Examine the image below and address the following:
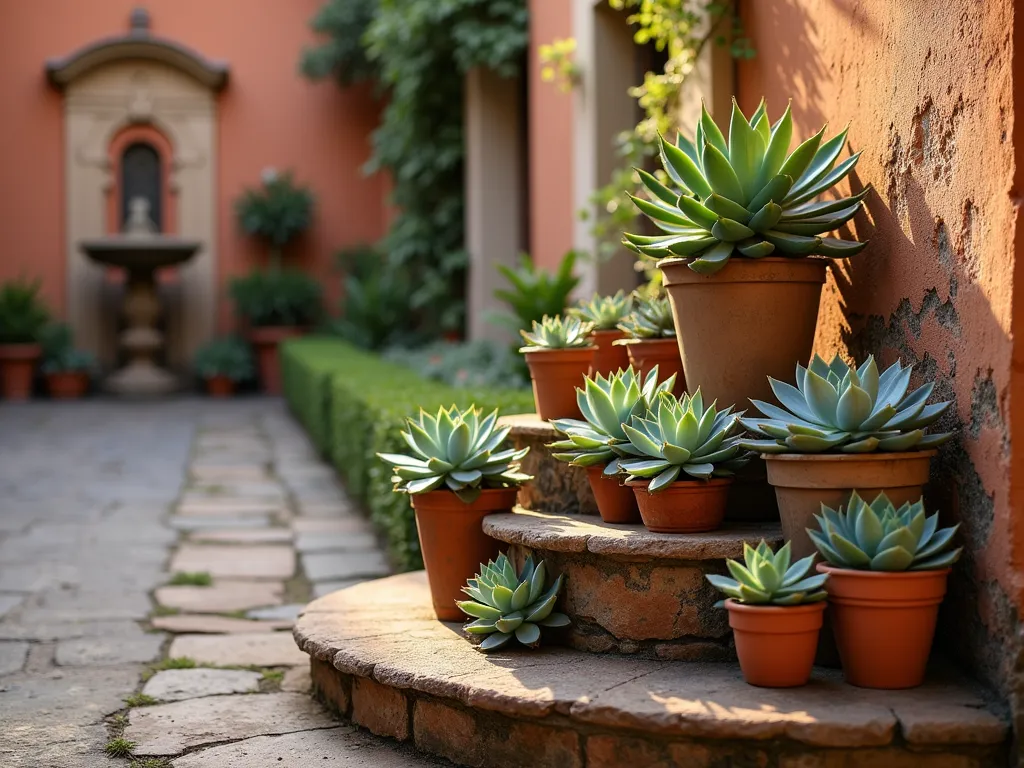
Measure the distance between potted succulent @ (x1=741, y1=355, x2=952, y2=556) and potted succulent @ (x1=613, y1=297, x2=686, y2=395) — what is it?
2.62 ft

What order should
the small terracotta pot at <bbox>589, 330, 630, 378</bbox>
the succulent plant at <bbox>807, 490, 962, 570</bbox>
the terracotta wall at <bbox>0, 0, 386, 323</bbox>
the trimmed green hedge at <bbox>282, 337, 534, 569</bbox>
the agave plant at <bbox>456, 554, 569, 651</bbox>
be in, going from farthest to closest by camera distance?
the terracotta wall at <bbox>0, 0, 386, 323</bbox> < the trimmed green hedge at <bbox>282, 337, 534, 569</bbox> < the small terracotta pot at <bbox>589, 330, 630, 378</bbox> < the agave plant at <bbox>456, 554, 569, 651</bbox> < the succulent plant at <bbox>807, 490, 962, 570</bbox>

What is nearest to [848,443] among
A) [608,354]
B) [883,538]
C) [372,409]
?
[883,538]

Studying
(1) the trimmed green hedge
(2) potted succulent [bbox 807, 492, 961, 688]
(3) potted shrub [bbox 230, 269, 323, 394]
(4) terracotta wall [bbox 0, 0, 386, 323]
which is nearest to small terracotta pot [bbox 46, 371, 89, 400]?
(4) terracotta wall [bbox 0, 0, 386, 323]

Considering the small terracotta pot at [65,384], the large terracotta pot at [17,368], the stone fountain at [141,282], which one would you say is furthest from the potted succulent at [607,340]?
the small terracotta pot at [65,384]

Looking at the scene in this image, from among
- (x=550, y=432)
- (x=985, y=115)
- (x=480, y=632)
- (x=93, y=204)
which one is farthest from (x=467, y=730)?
(x=93, y=204)

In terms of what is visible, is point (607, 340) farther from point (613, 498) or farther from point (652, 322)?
point (613, 498)

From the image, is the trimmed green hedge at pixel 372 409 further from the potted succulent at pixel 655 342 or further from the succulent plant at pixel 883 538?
the succulent plant at pixel 883 538

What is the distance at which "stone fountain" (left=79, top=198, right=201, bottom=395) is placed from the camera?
1180cm

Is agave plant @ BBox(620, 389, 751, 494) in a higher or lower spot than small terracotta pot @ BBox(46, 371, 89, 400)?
higher

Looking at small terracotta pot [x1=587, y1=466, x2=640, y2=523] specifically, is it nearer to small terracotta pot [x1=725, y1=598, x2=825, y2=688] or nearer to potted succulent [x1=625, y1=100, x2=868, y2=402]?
potted succulent [x1=625, y1=100, x2=868, y2=402]

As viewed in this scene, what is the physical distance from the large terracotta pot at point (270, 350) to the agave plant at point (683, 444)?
1020 centimetres

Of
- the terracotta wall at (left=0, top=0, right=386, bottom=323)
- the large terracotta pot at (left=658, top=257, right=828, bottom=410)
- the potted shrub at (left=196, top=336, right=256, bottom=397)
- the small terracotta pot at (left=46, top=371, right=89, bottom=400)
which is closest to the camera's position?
the large terracotta pot at (left=658, top=257, right=828, bottom=410)

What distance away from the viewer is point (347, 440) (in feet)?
20.8

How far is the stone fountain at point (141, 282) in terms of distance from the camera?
11.8 metres
